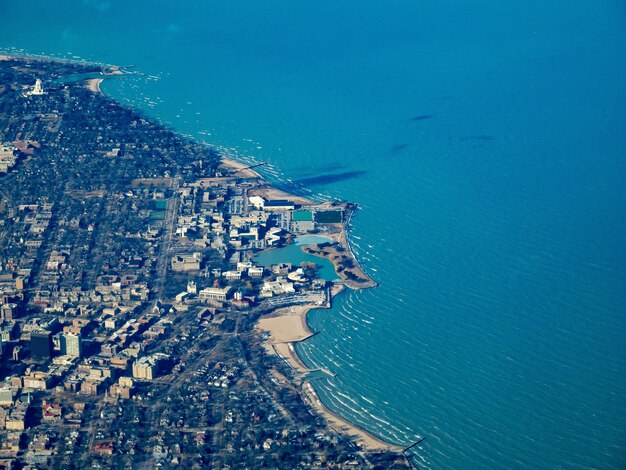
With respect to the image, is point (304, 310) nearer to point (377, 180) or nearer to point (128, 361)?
point (128, 361)

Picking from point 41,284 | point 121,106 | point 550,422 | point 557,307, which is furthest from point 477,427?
point 121,106

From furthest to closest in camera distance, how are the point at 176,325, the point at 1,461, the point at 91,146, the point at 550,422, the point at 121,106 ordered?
the point at 121,106 < the point at 91,146 < the point at 176,325 < the point at 550,422 < the point at 1,461

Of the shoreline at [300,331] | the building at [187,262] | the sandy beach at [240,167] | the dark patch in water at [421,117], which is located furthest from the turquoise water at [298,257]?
the dark patch in water at [421,117]

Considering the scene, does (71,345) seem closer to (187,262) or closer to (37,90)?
(187,262)

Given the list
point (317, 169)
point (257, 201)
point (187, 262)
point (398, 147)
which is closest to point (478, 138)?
point (398, 147)

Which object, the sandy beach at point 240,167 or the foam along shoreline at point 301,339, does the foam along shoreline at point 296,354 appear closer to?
the foam along shoreline at point 301,339

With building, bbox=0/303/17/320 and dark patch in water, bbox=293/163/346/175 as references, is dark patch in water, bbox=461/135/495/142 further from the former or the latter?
building, bbox=0/303/17/320
